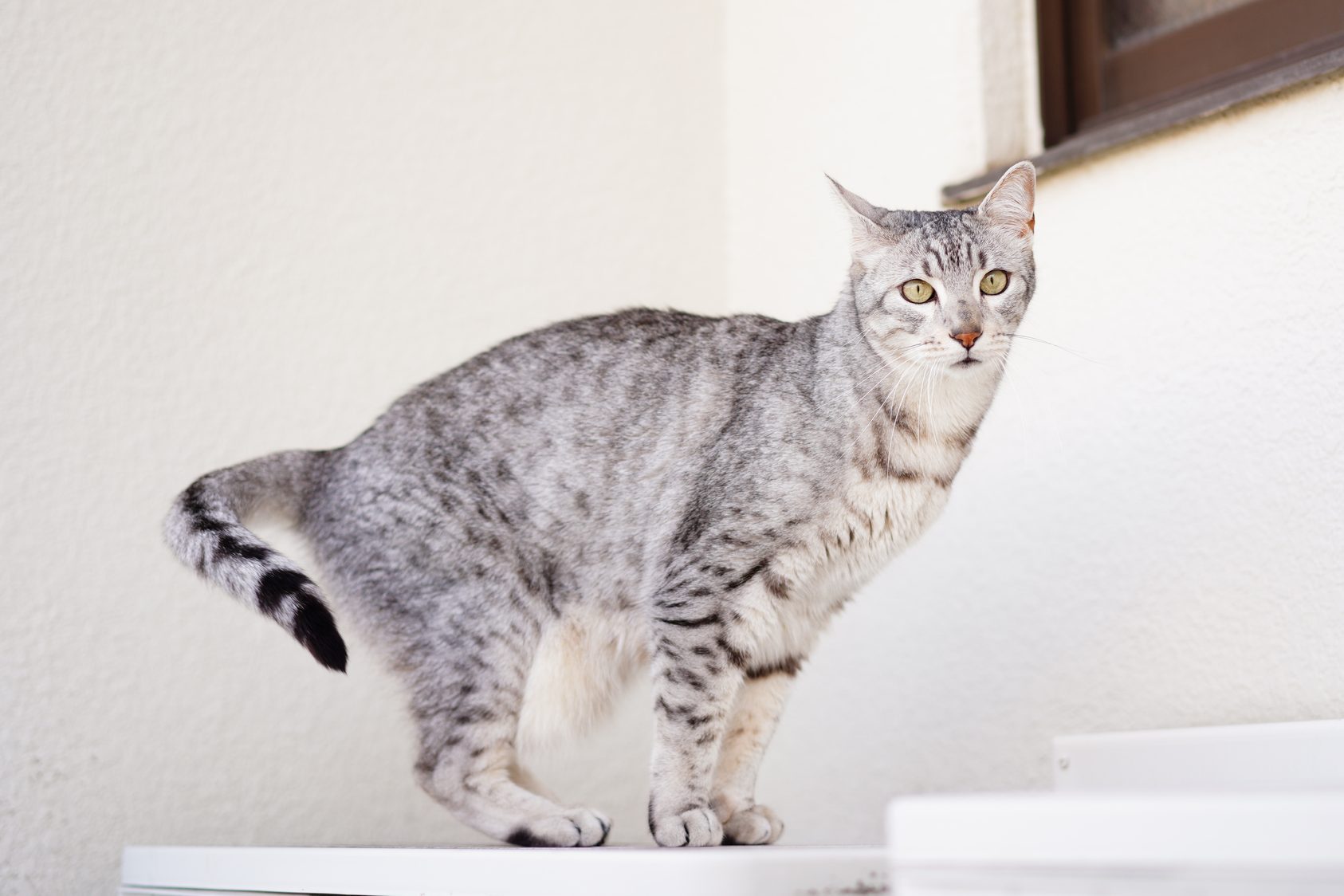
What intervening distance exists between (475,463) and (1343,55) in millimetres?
1301

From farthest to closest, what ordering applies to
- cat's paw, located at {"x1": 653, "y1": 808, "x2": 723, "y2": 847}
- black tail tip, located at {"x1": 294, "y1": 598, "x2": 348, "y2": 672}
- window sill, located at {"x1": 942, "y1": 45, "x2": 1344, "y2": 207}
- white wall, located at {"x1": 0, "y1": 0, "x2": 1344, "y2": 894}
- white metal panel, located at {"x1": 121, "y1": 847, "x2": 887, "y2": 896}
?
1. white wall, located at {"x1": 0, "y1": 0, "x2": 1344, "y2": 894}
2. window sill, located at {"x1": 942, "y1": 45, "x2": 1344, "y2": 207}
3. cat's paw, located at {"x1": 653, "y1": 808, "x2": 723, "y2": 847}
4. black tail tip, located at {"x1": 294, "y1": 598, "x2": 348, "y2": 672}
5. white metal panel, located at {"x1": 121, "y1": 847, "x2": 887, "y2": 896}

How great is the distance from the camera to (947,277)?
1492mm

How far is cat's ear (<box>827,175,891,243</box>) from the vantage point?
5.08 feet

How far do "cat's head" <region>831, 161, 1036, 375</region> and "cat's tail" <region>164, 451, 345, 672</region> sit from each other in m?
0.77

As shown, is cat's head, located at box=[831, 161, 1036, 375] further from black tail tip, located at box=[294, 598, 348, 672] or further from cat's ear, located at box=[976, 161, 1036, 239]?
black tail tip, located at box=[294, 598, 348, 672]

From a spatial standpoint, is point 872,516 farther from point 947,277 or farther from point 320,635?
point 320,635

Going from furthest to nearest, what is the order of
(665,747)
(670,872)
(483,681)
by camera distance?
(483,681), (665,747), (670,872)

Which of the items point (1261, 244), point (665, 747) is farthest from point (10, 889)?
point (1261, 244)

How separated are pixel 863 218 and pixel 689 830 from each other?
0.80m

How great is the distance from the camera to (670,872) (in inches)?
37.5

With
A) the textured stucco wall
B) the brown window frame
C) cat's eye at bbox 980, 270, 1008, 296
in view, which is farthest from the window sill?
the textured stucco wall

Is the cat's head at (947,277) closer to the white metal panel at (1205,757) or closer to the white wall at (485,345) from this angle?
the white wall at (485,345)

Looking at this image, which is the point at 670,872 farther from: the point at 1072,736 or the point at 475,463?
the point at 1072,736

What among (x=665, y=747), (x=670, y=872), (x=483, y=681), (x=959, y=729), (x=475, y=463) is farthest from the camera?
(x=959, y=729)
